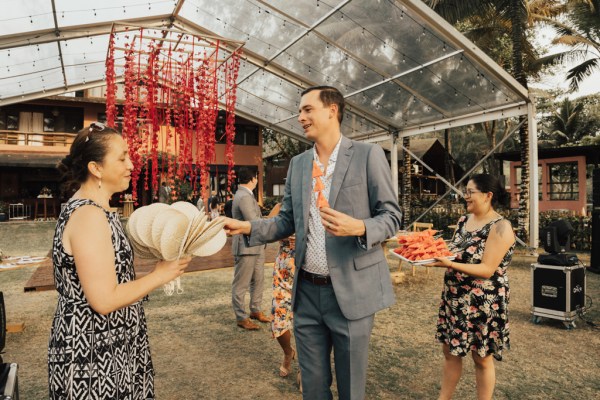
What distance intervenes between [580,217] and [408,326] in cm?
941

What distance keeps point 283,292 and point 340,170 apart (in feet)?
6.19

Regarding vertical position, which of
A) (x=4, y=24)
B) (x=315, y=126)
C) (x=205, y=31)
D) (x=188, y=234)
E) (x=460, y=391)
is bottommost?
(x=460, y=391)

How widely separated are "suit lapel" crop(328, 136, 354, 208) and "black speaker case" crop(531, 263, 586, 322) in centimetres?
460

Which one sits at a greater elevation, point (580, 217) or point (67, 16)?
point (67, 16)

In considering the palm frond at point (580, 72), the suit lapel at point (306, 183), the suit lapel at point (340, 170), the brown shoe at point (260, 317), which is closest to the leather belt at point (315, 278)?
the suit lapel at point (306, 183)

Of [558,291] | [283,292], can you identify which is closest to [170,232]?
[283,292]

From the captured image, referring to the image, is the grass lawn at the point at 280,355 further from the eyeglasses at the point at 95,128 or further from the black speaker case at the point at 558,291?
the eyeglasses at the point at 95,128

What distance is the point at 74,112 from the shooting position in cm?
2250

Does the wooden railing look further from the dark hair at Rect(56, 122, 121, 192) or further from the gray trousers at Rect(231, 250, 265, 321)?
the dark hair at Rect(56, 122, 121, 192)

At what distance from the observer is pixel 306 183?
2.29 m

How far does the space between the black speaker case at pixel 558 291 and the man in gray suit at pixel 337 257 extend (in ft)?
13.9

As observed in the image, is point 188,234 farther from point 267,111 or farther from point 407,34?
point 267,111

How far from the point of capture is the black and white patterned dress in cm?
167

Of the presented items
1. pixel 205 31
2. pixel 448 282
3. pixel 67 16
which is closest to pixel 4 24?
pixel 67 16
